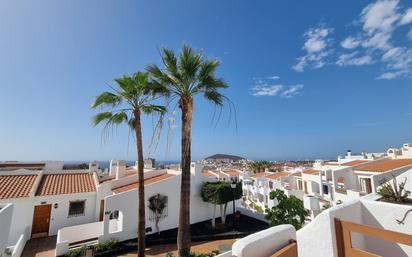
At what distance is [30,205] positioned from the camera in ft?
49.7

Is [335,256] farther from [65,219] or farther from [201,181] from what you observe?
[65,219]

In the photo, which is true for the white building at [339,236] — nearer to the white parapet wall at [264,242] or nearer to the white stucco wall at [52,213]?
the white parapet wall at [264,242]

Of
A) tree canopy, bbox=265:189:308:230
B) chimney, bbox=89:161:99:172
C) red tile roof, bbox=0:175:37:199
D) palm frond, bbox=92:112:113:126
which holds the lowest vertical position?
tree canopy, bbox=265:189:308:230

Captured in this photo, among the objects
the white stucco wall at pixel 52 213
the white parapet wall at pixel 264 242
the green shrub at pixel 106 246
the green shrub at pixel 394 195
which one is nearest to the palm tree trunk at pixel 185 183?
the white parapet wall at pixel 264 242

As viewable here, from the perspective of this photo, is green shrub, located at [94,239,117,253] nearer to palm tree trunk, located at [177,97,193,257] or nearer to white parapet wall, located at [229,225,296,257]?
palm tree trunk, located at [177,97,193,257]

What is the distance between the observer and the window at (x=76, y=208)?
661 inches

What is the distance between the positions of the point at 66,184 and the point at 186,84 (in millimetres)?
15946

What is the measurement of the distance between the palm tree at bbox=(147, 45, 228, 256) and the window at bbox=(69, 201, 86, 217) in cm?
1235

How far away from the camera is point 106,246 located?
13.0 metres

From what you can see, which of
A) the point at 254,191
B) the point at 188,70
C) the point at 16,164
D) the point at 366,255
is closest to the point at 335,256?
the point at 366,255

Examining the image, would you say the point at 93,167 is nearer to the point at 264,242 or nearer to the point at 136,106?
the point at 136,106

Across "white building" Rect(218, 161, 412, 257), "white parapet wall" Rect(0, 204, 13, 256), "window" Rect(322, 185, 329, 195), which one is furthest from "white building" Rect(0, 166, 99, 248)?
"window" Rect(322, 185, 329, 195)

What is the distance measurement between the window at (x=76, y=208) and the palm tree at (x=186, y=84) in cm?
1235

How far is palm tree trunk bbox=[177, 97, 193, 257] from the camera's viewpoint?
9039 millimetres
